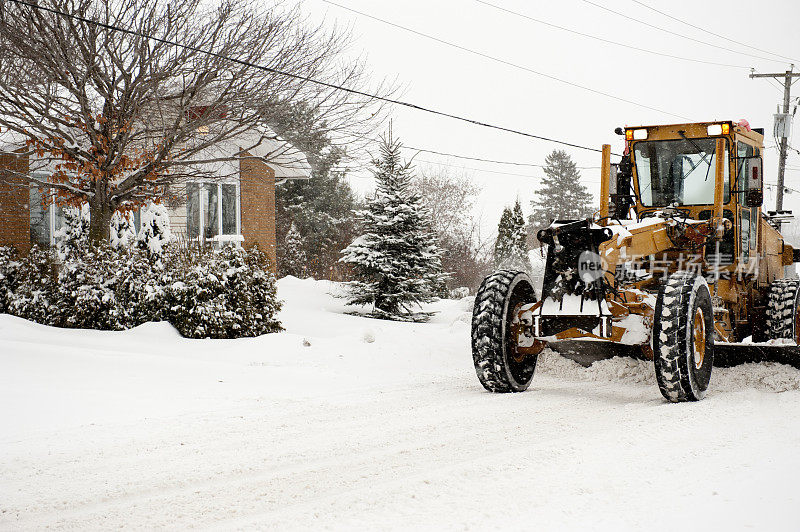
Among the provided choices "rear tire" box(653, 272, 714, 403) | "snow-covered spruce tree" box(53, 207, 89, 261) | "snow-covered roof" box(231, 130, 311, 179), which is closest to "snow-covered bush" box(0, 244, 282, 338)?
"snow-covered spruce tree" box(53, 207, 89, 261)

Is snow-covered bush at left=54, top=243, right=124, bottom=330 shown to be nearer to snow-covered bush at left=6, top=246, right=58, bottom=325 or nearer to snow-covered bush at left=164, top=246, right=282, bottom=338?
snow-covered bush at left=6, top=246, right=58, bottom=325

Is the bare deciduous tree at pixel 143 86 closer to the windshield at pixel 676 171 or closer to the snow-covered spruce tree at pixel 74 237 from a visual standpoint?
the snow-covered spruce tree at pixel 74 237

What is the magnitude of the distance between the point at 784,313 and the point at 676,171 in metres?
2.42

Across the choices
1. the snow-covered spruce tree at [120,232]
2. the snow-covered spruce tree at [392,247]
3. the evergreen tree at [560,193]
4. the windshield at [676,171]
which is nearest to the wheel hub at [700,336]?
the windshield at [676,171]

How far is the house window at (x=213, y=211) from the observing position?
20125 millimetres

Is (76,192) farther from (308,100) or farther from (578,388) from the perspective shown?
(578,388)

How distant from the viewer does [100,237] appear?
490 inches

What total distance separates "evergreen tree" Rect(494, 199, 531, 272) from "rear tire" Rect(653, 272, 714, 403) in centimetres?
2841

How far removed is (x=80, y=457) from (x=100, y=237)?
26.5ft

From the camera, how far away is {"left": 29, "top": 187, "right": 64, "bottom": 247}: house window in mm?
18188

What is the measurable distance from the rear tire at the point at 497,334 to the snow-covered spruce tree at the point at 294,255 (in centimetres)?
2224

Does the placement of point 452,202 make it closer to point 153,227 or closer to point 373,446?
point 153,227

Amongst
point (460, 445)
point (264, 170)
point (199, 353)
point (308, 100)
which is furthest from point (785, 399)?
point (264, 170)

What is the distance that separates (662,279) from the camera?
711 centimetres
